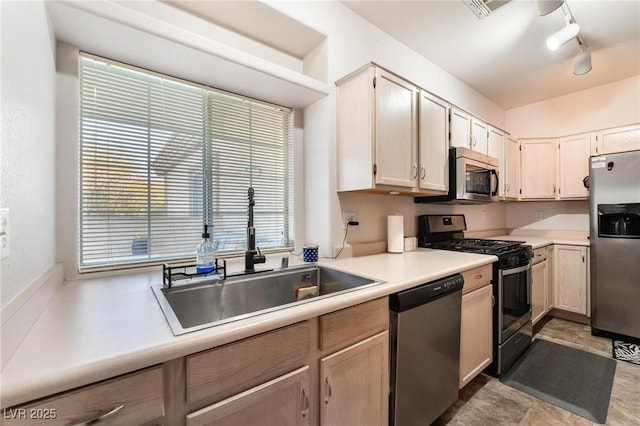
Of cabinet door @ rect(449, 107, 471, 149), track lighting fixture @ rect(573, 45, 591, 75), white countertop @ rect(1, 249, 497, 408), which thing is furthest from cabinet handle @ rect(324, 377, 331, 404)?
track lighting fixture @ rect(573, 45, 591, 75)

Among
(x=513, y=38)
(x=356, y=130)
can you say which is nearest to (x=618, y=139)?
(x=513, y=38)

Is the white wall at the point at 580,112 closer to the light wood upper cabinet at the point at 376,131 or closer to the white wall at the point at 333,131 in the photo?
the white wall at the point at 333,131

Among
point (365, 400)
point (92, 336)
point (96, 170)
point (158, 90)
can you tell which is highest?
point (158, 90)

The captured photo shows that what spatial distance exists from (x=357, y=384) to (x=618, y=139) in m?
3.88

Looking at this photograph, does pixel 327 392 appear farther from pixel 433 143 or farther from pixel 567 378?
pixel 567 378

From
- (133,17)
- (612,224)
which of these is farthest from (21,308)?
(612,224)

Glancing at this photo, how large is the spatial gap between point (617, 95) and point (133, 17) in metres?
4.74

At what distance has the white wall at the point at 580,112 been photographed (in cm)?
305

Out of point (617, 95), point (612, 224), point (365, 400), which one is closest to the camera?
point (365, 400)

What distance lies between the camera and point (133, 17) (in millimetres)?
1196

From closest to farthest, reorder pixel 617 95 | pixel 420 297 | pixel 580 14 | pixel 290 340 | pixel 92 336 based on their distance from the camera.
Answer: pixel 92 336, pixel 290 340, pixel 420 297, pixel 580 14, pixel 617 95

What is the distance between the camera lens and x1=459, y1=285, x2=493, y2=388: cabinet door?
1.69 metres

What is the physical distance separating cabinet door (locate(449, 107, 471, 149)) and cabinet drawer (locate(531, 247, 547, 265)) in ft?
4.17

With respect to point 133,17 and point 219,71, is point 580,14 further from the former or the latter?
point 133,17
